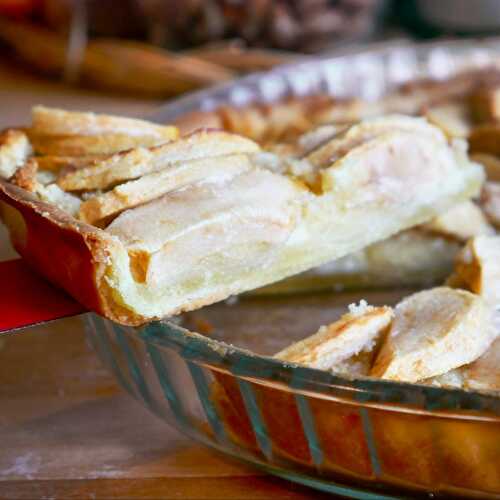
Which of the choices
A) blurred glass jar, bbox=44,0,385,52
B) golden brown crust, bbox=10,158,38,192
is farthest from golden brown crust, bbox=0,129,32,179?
blurred glass jar, bbox=44,0,385,52

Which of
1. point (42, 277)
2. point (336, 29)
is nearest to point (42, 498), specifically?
point (42, 277)

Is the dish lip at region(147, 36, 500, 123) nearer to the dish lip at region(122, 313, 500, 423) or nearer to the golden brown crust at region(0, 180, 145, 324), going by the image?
the golden brown crust at region(0, 180, 145, 324)

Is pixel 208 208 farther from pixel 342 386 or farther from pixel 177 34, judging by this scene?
pixel 177 34

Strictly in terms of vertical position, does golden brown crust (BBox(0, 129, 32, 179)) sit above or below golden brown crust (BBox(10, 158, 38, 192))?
above

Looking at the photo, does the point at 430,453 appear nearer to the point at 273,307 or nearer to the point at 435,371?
the point at 435,371

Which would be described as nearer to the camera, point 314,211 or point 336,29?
point 314,211

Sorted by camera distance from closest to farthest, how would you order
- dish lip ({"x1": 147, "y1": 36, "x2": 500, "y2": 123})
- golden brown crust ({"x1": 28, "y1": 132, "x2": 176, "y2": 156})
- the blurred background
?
golden brown crust ({"x1": 28, "y1": 132, "x2": 176, "y2": 156}) → dish lip ({"x1": 147, "y1": 36, "x2": 500, "y2": 123}) → the blurred background
